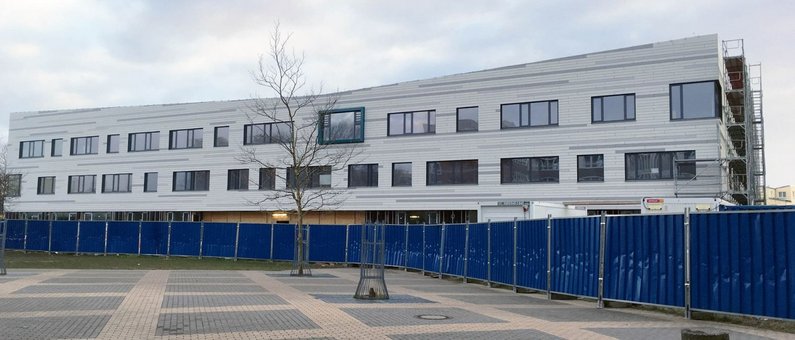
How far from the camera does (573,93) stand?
35.0 metres

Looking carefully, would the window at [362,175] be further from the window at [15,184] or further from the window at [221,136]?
the window at [15,184]

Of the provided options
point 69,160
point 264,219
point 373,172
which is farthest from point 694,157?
point 69,160

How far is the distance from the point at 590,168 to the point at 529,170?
321 centimetres

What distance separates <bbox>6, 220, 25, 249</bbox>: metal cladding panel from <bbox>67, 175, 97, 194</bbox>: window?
28.8 ft

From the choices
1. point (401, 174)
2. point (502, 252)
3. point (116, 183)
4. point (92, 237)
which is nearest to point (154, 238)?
point (92, 237)

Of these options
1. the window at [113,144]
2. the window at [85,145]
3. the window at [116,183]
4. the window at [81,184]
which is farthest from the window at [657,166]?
the window at [81,184]

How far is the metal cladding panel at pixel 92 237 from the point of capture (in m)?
39.7

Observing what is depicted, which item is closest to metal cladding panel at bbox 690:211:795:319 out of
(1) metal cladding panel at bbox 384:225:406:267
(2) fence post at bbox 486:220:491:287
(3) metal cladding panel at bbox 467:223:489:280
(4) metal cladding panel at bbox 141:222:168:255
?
(2) fence post at bbox 486:220:491:287

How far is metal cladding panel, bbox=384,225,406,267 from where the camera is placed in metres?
27.6

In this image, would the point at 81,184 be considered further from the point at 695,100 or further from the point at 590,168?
the point at 695,100

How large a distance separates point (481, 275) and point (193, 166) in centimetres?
3244

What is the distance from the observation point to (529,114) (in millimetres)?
36375

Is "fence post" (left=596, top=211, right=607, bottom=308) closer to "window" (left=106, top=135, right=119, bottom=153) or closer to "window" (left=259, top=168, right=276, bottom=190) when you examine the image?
"window" (left=259, top=168, right=276, bottom=190)

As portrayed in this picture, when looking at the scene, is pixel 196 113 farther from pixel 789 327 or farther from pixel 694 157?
pixel 789 327
